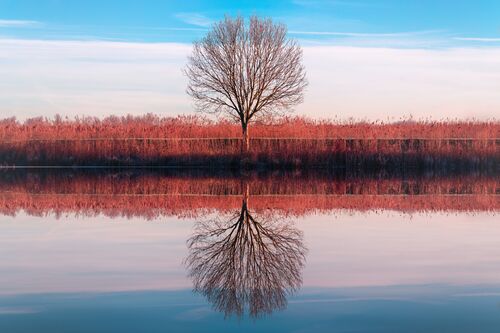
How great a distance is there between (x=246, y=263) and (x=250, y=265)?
5.2 inches

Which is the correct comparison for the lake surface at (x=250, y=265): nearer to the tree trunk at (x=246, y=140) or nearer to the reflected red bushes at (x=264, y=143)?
the reflected red bushes at (x=264, y=143)

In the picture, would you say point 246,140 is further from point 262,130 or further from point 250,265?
point 250,265

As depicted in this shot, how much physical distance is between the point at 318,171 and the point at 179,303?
71.7 feet

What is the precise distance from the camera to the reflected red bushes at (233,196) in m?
13.8

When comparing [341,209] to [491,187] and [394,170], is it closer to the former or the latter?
[491,187]

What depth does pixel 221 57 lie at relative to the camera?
31.8 meters

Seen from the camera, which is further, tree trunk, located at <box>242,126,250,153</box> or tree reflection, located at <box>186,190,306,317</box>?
tree trunk, located at <box>242,126,250,153</box>

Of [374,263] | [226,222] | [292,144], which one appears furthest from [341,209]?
[292,144]

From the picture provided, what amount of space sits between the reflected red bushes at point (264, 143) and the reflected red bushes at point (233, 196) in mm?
6571

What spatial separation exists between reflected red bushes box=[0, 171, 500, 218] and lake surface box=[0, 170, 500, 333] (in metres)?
0.11

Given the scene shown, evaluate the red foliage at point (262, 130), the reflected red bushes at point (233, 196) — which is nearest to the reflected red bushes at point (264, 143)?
the red foliage at point (262, 130)

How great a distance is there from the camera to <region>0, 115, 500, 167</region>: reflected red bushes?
2889 cm

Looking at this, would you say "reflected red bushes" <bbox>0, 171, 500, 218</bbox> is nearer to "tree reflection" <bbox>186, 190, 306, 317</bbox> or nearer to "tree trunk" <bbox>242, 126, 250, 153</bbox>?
"tree reflection" <bbox>186, 190, 306, 317</bbox>

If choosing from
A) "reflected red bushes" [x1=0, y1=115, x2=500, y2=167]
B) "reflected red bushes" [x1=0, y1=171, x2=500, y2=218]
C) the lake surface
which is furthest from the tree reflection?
"reflected red bushes" [x1=0, y1=115, x2=500, y2=167]
